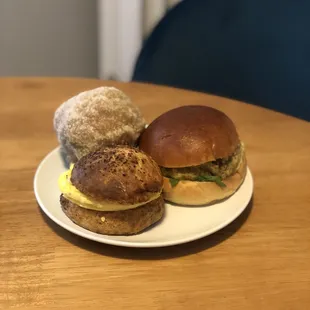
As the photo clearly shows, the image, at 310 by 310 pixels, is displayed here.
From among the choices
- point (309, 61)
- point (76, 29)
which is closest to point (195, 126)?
point (309, 61)

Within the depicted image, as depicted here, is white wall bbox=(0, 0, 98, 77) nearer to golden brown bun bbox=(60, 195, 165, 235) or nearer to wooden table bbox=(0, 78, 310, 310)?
wooden table bbox=(0, 78, 310, 310)

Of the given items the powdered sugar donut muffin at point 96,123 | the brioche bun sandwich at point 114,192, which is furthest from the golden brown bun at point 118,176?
the powdered sugar donut muffin at point 96,123

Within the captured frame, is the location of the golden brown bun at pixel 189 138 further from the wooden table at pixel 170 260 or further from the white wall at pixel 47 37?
the white wall at pixel 47 37

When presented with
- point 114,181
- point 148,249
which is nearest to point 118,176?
point 114,181

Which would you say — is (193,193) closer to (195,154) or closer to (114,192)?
(195,154)

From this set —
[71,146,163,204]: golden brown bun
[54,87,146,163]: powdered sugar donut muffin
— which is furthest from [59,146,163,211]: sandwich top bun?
[54,87,146,163]: powdered sugar donut muffin
